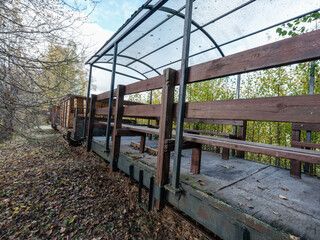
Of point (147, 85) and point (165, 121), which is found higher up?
point (147, 85)

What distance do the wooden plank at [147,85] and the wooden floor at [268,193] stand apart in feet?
4.34

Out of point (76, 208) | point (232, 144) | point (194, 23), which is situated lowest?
point (76, 208)

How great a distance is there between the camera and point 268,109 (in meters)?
1.25

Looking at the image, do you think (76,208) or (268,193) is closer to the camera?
(268,193)

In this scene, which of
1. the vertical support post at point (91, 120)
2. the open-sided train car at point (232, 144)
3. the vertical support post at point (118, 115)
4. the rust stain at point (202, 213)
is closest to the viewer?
the open-sided train car at point (232, 144)

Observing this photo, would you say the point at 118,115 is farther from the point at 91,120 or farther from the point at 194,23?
the point at 194,23

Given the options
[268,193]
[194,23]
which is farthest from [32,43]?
[268,193]

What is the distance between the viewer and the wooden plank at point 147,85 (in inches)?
89.7

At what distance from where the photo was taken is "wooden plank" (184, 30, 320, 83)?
41.7 inches

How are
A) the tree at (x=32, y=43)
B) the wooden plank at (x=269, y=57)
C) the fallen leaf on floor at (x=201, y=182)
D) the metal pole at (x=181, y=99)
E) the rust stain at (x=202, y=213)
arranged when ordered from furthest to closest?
the tree at (x=32, y=43) → the fallen leaf on floor at (x=201, y=182) → the metal pole at (x=181, y=99) → the rust stain at (x=202, y=213) → the wooden plank at (x=269, y=57)

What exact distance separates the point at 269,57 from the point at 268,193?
5.21 ft

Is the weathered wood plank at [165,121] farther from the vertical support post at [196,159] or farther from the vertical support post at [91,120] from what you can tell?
the vertical support post at [91,120]

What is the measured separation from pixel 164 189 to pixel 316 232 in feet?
4.81

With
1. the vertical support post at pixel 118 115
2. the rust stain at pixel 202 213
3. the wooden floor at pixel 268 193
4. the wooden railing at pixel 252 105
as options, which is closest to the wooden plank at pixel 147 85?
the wooden railing at pixel 252 105
